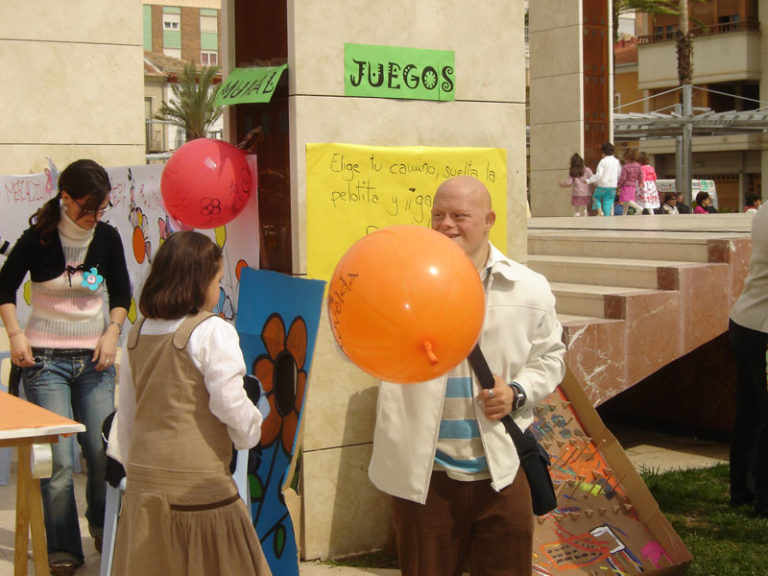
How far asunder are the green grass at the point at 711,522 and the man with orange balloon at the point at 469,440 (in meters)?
2.03

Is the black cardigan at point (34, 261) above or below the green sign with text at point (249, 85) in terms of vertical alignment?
below

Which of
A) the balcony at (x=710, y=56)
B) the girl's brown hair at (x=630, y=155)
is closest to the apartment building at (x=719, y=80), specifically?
the balcony at (x=710, y=56)

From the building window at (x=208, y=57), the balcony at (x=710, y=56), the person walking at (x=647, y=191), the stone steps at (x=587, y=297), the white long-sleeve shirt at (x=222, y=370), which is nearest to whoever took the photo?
the white long-sleeve shirt at (x=222, y=370)

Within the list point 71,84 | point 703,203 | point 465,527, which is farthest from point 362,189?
point 703,203

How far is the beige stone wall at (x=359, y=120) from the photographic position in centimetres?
497

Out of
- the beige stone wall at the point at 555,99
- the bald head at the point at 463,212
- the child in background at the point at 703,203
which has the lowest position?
the bald head at the point at 463,212

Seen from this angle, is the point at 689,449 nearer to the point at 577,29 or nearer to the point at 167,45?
the point at 577,29

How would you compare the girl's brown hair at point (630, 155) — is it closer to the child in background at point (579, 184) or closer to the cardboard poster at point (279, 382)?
the child in background at point (579, 184)

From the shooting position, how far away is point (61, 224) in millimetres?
4883

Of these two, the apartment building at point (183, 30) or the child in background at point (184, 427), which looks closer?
the child in background at point (184, 427)

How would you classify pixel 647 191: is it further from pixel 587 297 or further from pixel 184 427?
pixel 184 427

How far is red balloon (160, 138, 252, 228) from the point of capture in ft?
15.8

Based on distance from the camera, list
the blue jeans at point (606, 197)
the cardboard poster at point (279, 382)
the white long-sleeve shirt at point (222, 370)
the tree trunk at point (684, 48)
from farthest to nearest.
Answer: the tree trunk at point (684, 48)
the blue jeans at point (606, 197)
the cardboard poster at point (279, 382)
the white long-sleeve shirt at point (222, 370)

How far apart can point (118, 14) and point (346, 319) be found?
7911 mm
